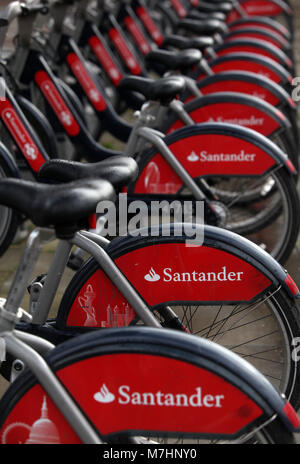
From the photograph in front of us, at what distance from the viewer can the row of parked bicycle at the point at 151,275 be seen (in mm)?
1959

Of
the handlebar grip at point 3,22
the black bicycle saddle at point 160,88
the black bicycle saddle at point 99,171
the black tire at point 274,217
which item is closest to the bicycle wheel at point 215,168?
the black tire at point 274,217

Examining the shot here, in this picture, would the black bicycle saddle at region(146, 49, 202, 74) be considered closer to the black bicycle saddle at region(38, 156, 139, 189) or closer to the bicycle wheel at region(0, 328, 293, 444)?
the black bicycle saddle at region(38, 156, 139, 189)

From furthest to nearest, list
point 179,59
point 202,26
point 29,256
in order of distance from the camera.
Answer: point 202,26, point 179,59, point 29,256

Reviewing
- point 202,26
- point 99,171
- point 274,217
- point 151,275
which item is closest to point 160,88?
point 274,217

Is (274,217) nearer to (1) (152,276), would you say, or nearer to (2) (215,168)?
(2) (215,168)

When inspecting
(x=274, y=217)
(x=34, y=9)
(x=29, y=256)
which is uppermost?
(x=29, y=256)

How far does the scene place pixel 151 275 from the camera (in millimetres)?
2676

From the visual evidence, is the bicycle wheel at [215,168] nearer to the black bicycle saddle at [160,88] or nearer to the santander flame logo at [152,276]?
the black bicycle saddle at [160,88]

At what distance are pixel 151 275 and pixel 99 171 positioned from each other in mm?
672

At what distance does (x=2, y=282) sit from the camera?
14.0ft

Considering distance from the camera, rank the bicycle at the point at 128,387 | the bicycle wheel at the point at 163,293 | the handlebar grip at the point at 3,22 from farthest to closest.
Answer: the handlebar grip at the point at 3,22
the bicycle wheel at the point at 163,293
the bicycle at the point at 128,387

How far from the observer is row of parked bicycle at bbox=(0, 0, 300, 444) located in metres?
1.96

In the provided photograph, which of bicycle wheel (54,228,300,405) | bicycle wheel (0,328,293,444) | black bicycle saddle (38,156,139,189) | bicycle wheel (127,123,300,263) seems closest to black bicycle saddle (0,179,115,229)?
black bicycle saddle (38,156,139,189)

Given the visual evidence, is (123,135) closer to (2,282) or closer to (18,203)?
(2,282)
